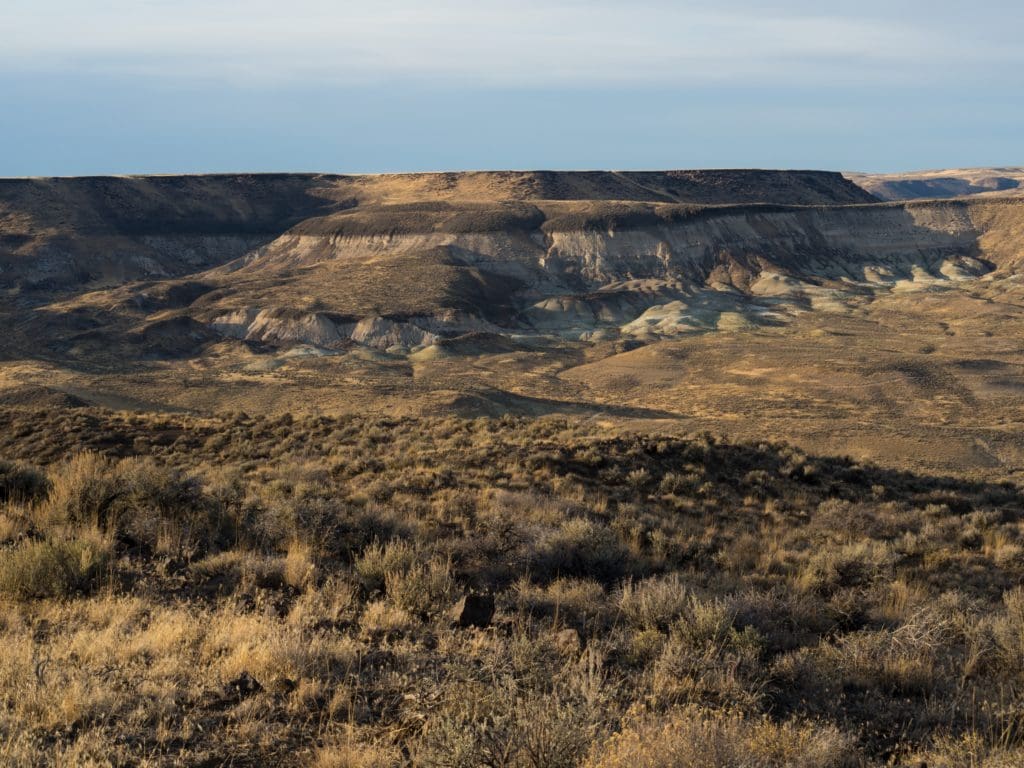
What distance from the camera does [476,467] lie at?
1540 cm

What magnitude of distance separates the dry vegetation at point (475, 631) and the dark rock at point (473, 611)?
0.03 metres

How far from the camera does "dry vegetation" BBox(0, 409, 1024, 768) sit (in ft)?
15.3

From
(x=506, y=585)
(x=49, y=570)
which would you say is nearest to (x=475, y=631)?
(x=506, y=585)

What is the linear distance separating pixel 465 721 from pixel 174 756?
1725 millimetres

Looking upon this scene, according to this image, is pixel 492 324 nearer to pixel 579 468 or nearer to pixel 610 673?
pixel 579 468

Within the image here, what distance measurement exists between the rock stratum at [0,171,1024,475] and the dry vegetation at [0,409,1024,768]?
27376mm

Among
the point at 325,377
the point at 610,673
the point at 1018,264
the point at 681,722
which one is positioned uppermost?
the point at 1018,264

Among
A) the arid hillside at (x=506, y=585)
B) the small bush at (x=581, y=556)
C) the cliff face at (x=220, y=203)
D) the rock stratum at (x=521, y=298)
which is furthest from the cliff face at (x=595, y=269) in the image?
the small bush at (x=581, y=556)

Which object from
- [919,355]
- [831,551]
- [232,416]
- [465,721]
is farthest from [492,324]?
[465,721]

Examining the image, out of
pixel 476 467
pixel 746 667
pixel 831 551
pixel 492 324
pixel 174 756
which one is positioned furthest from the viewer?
pixel 492 324

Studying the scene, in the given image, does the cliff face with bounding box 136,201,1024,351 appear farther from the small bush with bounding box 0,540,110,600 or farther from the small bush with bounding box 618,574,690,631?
the small bush with bounding box 618,574,690,631

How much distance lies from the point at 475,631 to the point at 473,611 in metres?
0.29

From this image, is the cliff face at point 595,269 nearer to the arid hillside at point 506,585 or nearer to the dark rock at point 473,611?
the arid hillside at point 506,585

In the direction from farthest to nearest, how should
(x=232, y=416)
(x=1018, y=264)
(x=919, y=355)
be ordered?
(x=1018, y=264) < (x=919, y=355) < (x=232, y=416)
